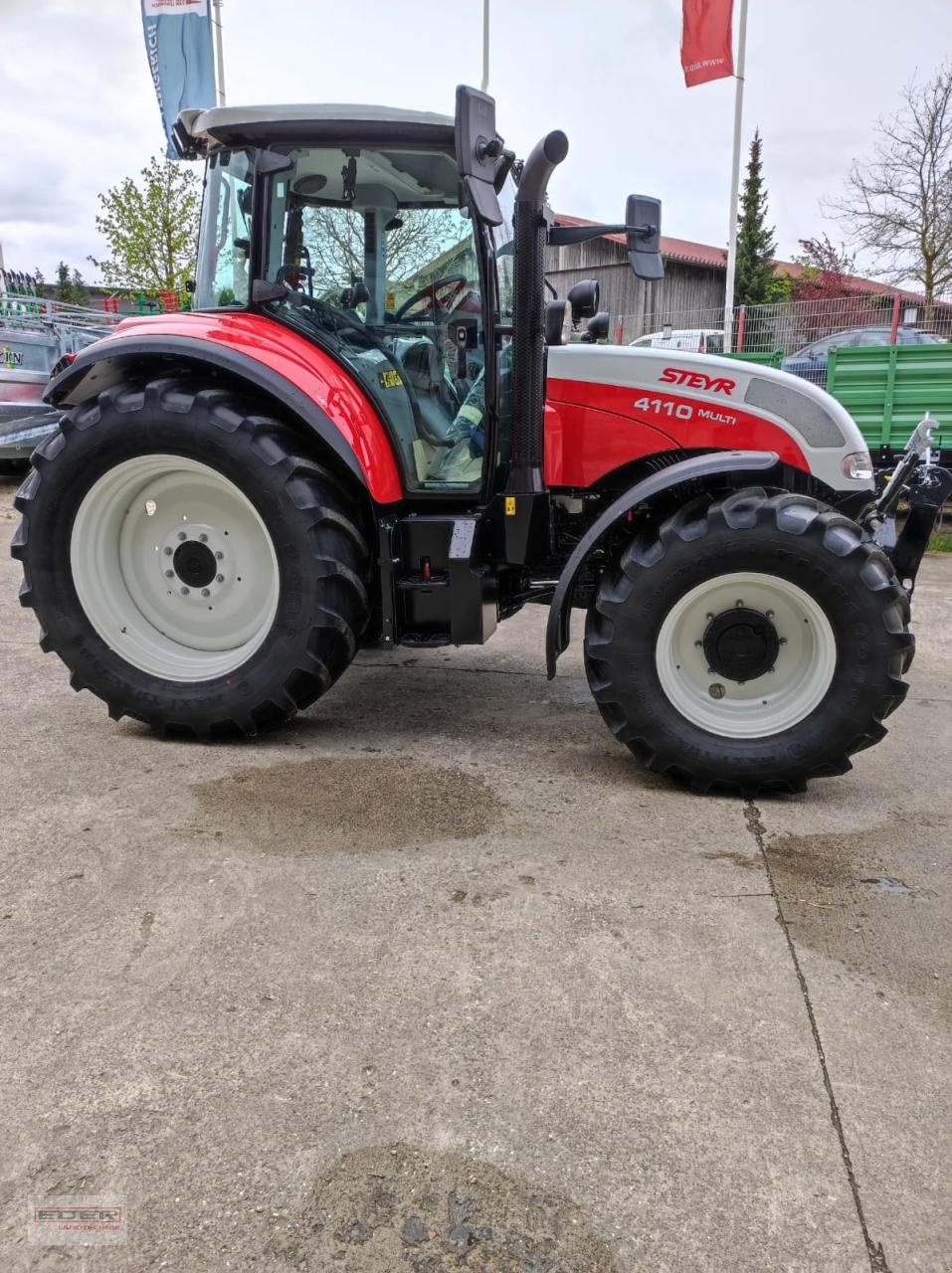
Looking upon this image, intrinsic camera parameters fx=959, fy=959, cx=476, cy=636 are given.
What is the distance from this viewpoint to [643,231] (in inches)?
134

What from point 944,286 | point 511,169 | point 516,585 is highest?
point 944,286

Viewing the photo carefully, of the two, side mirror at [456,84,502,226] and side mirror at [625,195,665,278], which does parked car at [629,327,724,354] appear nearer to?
side mirror at [625,195,665,278]

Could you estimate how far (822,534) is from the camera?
10.7 feet

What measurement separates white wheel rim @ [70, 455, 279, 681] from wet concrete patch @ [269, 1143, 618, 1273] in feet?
7.82

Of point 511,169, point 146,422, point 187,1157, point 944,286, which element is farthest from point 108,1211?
point 944,286

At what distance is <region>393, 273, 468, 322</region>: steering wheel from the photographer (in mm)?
3697

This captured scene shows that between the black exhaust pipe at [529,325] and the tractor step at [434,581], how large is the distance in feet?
0.95

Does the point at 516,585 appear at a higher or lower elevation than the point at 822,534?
lower

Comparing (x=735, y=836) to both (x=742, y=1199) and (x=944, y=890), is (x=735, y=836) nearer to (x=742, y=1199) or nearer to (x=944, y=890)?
(x=944, y=890)

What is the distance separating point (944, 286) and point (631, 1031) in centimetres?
2373

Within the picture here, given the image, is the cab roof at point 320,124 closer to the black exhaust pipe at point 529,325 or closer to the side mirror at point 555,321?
the black exhaust pipe at point 529,325

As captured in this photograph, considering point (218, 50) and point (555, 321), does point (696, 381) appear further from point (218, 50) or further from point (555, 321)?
point (218, 50)

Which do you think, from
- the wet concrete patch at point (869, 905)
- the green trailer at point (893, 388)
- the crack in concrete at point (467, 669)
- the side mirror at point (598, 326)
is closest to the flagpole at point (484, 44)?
the green trailer at point (893, 388)

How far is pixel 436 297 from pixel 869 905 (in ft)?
8.64
